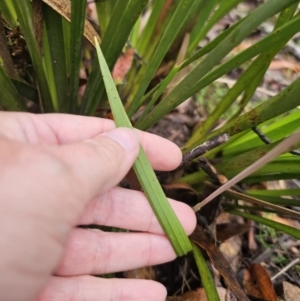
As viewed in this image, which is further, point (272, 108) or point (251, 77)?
point (251, 77)

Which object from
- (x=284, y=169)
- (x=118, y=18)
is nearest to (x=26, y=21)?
(x=118, y=18)

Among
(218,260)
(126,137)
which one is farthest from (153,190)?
(218,260)

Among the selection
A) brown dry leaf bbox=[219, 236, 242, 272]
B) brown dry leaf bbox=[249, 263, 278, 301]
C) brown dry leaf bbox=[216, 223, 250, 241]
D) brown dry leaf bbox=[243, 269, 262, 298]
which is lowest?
brown dry leaf bbox=[243, 269, 262, 298]

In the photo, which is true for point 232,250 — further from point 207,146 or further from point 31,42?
point 31,42

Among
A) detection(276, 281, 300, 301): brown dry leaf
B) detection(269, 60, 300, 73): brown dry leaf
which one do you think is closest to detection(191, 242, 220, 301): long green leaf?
detection(276, 281, 300, 301): brown dry leaf

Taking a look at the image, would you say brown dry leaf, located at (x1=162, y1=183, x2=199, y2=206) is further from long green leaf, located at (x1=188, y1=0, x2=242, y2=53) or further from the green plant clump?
long green leaf, located at (x1=188, y1=0, x2=242, y2=53)

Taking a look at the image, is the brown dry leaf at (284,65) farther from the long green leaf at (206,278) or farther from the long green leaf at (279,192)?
the long green leaf at (206,278)
